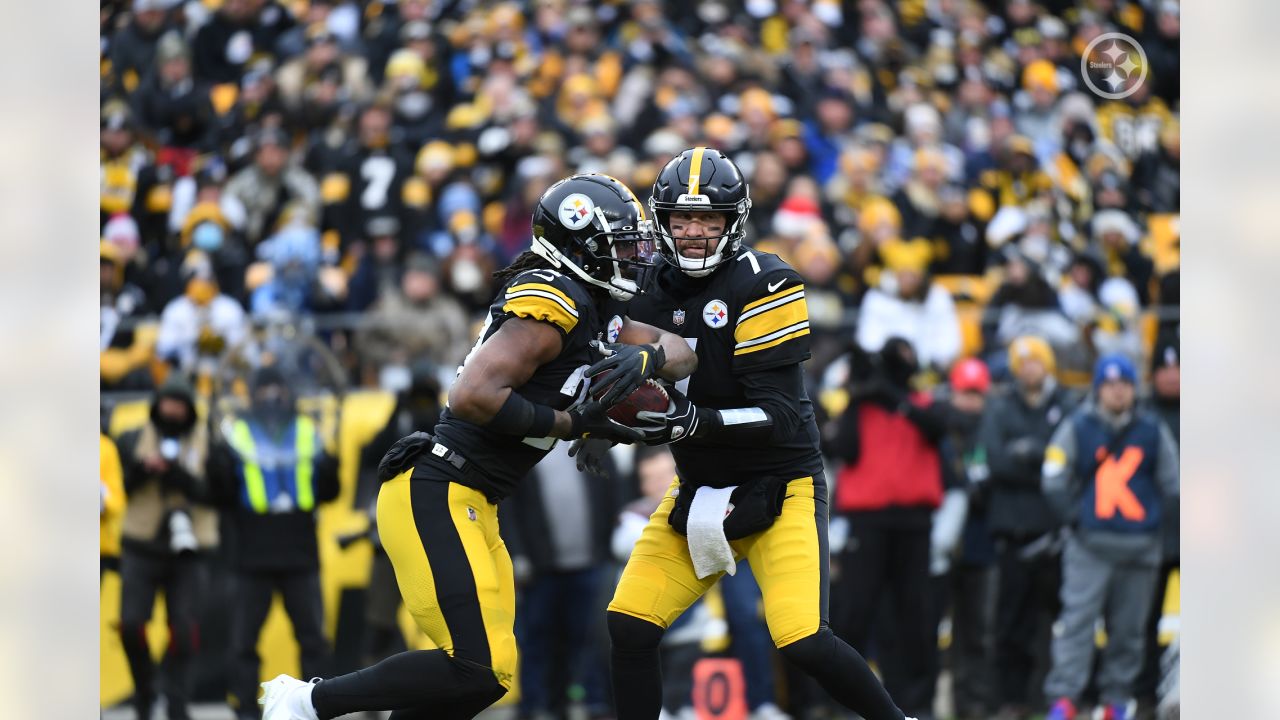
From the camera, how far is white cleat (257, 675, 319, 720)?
194 inches

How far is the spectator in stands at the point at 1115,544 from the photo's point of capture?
7.60 metres

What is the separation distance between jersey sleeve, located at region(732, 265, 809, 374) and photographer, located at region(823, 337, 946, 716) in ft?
8.28

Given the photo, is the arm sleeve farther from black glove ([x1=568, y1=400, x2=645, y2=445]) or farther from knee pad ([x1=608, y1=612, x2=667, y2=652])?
black glove ([x1=568, y1=400, x2=645, y2=445])

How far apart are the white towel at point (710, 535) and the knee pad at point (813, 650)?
30 cm

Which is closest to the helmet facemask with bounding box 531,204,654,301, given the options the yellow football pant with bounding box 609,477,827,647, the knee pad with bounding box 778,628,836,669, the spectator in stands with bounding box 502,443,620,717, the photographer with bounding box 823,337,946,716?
the yellow football pant with bounding box 609,477,827,647

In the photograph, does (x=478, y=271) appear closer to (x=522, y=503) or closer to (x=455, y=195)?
(x=455, y=195)

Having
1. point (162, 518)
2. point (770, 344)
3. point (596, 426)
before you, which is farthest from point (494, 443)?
point (162, 518)

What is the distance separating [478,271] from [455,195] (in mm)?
976

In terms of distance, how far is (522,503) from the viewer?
24.7 feet

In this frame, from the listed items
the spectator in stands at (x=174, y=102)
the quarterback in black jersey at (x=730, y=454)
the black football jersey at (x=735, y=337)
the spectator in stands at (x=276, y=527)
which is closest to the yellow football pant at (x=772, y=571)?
the quarterback in black jersey at (x=730, y=454)

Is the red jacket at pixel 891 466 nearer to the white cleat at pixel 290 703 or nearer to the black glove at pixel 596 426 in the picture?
the black glove at pixel 596 426

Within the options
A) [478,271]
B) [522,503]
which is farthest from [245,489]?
[478,271]

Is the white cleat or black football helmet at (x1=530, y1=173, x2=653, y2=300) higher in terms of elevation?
black football helmet at (x1=530, y1=173, x2=653, y2=300)

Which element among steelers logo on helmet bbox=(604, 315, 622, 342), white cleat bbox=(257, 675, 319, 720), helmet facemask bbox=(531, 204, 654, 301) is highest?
helmet facemask bbox=(531, 204, 654, 301)
